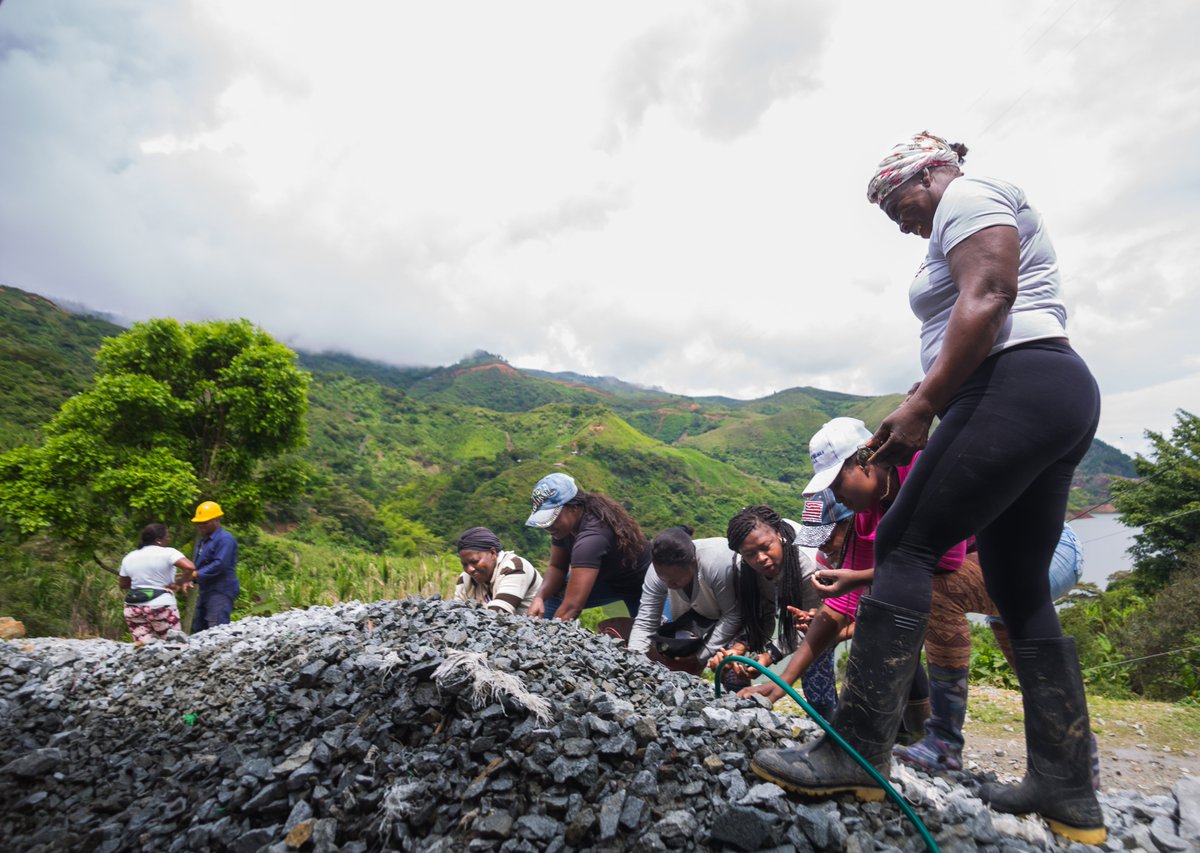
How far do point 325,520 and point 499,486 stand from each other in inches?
803

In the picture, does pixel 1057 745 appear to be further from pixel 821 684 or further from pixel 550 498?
pixel 550 498

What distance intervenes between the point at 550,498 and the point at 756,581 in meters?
1.55

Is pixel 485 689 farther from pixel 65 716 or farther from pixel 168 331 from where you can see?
pixel 168 331

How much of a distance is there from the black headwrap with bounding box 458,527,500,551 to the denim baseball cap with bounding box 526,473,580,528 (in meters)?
0.41

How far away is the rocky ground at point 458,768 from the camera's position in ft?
4.92

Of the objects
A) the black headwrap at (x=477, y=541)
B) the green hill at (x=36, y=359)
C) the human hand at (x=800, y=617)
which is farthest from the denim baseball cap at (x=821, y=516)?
the green hill at (x=36, y=359)

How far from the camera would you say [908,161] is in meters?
1.77

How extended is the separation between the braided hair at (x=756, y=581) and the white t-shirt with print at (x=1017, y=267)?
4.93 ft

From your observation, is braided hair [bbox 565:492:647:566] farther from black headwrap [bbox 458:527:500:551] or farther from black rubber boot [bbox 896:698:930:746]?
black rubber boot [bbox 896:698:930:746]

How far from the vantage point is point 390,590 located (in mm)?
→ 8391

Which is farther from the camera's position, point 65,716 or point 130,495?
point 130,495

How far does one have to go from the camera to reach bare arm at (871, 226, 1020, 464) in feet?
4.70

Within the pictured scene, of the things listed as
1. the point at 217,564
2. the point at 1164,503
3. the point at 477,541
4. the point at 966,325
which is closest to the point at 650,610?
the point at 477,541

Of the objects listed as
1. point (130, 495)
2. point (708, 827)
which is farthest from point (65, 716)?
point (130, 495)
